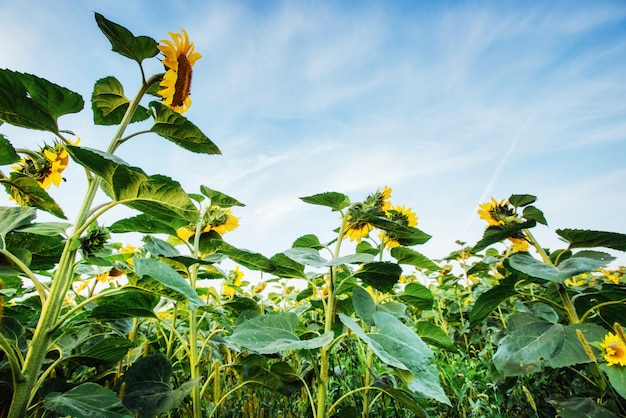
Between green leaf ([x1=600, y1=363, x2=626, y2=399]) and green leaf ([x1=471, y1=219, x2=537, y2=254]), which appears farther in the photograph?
green leaf ([x1=471, y1=219, x2=537, y2=254])

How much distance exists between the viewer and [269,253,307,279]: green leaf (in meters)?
1.16

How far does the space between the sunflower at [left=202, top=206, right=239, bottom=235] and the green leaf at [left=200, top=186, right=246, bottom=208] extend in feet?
0.90

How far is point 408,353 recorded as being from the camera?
0.81 metres

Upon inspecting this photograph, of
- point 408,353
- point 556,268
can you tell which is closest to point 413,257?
point 556,268

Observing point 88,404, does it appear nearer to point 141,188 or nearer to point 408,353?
point 141,188

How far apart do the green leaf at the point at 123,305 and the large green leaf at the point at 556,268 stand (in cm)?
112

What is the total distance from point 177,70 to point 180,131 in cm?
27

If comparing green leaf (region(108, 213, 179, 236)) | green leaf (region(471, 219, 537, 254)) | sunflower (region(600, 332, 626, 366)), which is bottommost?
sunflower (region(600, 332, 626, 366))

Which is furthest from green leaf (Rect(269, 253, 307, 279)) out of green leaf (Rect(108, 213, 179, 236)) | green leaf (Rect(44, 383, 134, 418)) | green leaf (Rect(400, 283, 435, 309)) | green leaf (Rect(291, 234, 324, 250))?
green leaf (Rect(44, 383, 134, 418))

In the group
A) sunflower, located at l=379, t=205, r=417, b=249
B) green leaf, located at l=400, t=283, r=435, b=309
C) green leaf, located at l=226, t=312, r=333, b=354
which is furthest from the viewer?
sunflower, located at l=379, t=205, r=417, b=249

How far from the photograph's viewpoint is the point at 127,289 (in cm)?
81

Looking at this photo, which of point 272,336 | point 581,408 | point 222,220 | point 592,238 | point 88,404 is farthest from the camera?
point 222,220

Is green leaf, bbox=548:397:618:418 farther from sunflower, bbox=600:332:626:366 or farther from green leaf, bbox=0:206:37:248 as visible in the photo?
green leaf, bbox=0:206:37:248

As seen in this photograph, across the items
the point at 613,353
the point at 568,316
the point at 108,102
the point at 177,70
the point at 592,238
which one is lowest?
the point at 613,353
